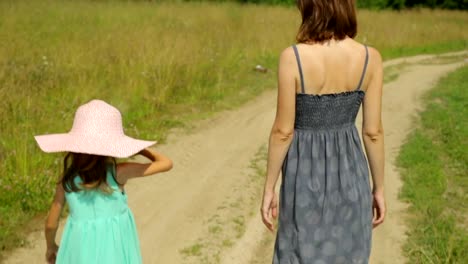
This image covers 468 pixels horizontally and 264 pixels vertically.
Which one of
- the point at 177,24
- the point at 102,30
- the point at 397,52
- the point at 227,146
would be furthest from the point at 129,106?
the point at 397,52

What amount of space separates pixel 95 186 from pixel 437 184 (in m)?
4.04

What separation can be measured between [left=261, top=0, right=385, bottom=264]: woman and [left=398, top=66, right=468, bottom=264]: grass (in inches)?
70.3

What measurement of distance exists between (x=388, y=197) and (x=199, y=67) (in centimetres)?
506

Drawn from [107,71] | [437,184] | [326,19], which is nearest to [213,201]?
[437,184]

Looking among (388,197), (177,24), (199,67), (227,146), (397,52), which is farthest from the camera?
(397,52)

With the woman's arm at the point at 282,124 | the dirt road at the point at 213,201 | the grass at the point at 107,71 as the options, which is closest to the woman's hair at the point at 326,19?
Answer: the woman's arm at the point at 282,124

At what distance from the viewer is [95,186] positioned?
2.36m

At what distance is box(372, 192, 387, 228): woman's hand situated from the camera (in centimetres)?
268

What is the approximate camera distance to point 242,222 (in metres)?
4.73

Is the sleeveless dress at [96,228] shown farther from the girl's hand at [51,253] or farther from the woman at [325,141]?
the woman at [325,141]

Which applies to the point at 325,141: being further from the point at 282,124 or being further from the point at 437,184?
the point at 437,184

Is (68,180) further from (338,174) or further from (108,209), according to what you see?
(338,174)

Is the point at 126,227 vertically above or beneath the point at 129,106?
above

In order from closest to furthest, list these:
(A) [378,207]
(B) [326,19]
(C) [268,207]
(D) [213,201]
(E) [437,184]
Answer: (B) [326,19], (C) [268,207], (A) [378,207], (D) [213,201], (E) [437,184]
